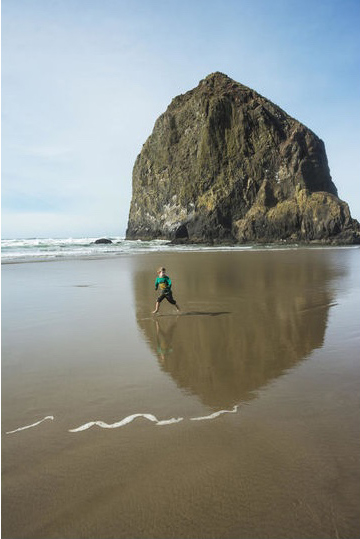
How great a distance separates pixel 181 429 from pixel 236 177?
69.9 meters

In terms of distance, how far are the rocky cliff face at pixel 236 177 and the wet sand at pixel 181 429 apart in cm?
5428

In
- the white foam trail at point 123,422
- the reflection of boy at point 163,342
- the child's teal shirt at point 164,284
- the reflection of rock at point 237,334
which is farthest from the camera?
the child's teal shirt at point 164,284

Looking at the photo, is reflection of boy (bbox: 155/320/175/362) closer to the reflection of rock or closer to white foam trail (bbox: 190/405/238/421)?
the reflection of rock

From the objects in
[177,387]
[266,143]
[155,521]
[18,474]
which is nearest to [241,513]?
[155,521]

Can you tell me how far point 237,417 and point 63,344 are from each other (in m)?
3.67

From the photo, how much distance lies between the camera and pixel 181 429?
11.2 feet

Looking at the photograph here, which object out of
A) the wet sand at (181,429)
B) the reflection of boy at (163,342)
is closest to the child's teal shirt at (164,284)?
the reflection of boy at (163,342)

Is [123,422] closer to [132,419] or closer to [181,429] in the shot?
[132,419]

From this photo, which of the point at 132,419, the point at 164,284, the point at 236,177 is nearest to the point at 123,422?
the point at 132,419

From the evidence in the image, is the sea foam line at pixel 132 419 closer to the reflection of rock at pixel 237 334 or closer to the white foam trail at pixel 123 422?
the white foam trail at pixel 123 422

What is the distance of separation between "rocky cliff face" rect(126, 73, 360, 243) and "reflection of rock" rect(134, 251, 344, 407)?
49.1 meters

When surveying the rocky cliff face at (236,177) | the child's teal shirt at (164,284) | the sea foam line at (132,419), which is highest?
the rocky cliff face at (236,177)

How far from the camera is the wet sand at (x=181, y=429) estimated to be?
236cm

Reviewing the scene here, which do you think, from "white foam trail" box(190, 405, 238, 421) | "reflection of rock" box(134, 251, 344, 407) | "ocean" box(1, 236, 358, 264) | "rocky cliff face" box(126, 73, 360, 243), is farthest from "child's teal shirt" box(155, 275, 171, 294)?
"rocky cliff face" box(126, 73, 360, 243)
